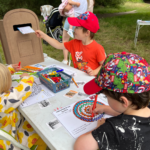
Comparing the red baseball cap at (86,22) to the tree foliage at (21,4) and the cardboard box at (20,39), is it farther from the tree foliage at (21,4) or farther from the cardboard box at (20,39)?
the tree foliage at (21,4)

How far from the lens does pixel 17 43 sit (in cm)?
132

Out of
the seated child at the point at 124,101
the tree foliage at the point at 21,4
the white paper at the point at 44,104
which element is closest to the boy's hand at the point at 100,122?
the seated child at the point at 124,101

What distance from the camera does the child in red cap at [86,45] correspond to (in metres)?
1.32

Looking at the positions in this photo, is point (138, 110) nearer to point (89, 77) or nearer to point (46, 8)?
point (89, 77)

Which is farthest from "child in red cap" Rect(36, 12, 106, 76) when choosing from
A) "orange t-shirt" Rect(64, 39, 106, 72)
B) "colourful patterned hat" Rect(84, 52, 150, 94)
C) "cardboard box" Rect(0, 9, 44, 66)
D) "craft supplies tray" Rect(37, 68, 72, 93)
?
"colourful patterned hat" Rect(84, 52, 150, 94)

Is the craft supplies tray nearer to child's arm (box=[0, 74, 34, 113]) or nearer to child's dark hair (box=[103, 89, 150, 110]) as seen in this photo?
child's arm (box=[0, 74, 34, 113])

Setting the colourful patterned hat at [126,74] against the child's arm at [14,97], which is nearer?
the colourful patterned hat at [126,74]

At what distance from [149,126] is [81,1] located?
7.87 ft

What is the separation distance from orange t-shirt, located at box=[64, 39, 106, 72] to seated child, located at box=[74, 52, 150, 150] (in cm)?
85

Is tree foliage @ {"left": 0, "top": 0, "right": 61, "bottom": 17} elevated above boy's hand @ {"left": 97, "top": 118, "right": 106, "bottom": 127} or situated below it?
above

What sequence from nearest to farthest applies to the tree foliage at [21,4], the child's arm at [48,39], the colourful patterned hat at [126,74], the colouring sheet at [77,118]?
the colourful patterned hat at [126,74], the colouring sheet at [77,118], the child's arm at [48,39], the tree foliage at [21,4]

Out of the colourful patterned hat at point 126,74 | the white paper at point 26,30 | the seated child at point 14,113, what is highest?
the white paper at point 26,30

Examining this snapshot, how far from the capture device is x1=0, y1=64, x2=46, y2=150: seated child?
0.81 meters

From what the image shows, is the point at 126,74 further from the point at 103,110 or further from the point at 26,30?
the point at 26,30
